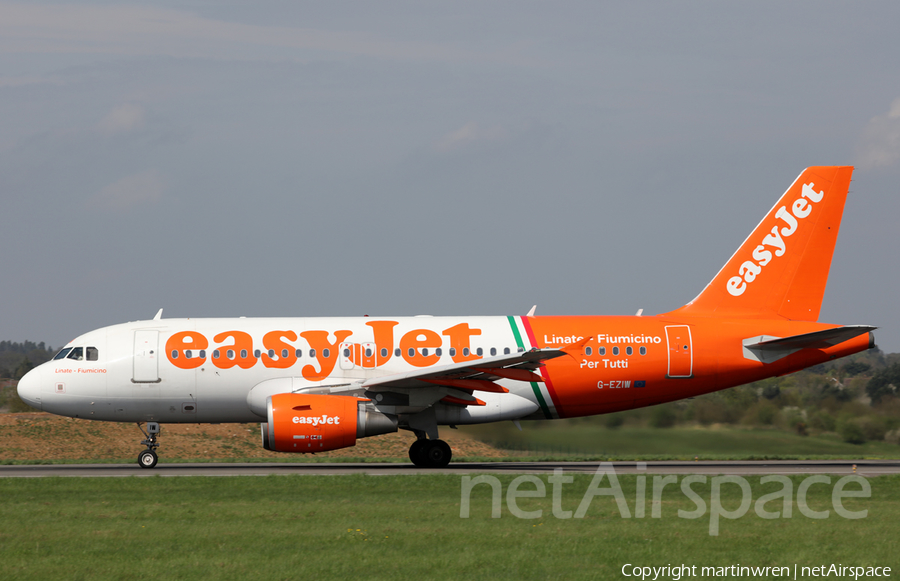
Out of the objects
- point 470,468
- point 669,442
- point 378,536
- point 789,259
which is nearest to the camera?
point 378,536

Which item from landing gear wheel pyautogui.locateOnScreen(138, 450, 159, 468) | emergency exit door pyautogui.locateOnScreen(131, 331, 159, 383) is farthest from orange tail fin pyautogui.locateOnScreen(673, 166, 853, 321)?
landing gear wheel pyautogui.locateOnScreen(138, 450, 159, 468)

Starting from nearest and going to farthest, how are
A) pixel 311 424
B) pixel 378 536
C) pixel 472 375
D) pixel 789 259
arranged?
pixel 378 536 → pixel 311 424 → pixel 472 375 → pixel 789 259

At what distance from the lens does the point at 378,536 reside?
1243cm

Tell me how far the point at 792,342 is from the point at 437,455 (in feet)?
28.2

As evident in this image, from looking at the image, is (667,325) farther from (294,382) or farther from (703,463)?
(294,382)

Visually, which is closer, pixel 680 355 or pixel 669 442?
pixel 680 355

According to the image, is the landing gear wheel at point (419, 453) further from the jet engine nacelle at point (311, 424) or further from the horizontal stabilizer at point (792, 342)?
the horizontal stabilizer at point (792, 342)

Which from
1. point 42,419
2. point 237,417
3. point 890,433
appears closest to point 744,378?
point 890,433

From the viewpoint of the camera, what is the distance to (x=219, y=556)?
11156 millimetres

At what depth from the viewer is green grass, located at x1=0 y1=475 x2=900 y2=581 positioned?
34.8 feet

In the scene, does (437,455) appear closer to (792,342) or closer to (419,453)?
(419,453)

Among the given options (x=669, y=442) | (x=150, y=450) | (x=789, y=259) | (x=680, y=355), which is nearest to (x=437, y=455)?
(x=680, y=355)

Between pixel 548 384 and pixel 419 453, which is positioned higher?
pixel 548 384

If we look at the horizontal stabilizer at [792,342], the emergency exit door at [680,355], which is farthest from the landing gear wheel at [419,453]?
the horizontal stabilizer at [792,342]
